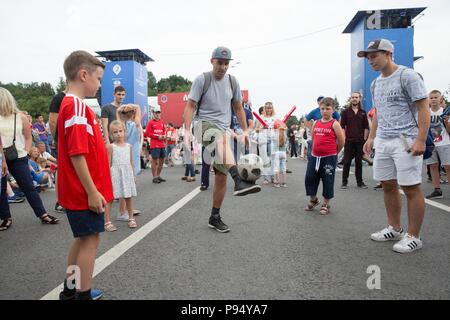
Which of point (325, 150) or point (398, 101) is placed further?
point (325, 150)

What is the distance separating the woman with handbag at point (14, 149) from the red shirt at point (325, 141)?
4.09m

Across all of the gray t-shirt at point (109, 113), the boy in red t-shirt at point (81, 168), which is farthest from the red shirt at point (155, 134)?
the boy in red t-shirt at point (81, 168)

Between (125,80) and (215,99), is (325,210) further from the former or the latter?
(125,80)

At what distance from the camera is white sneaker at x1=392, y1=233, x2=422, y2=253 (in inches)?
144

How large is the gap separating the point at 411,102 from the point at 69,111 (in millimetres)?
3213

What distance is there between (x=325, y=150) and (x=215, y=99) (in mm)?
2325

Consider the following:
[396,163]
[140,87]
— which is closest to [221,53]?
[396,163]

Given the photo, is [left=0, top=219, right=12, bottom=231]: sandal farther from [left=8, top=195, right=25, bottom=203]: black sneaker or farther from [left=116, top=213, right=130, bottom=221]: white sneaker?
[left=8, top=195, right=25, bottom=203]: black sneaker

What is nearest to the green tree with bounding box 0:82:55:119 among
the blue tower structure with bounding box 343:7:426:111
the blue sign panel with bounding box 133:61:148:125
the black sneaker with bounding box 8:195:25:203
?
the blue sign panel with bounding box 133:61:148:125

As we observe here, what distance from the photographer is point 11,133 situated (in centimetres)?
504

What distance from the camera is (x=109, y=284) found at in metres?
2.89

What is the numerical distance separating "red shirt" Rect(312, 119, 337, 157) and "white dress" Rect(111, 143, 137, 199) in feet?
9.66

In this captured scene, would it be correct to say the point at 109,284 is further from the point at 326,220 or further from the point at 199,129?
the point at 326,220

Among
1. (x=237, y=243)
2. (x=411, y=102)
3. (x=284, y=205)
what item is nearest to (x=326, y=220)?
(x=284, y=205)
